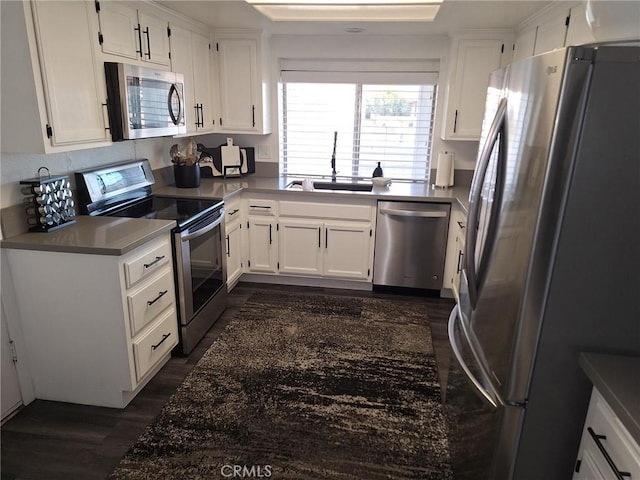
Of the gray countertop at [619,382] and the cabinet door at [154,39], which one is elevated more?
the cabinet door at [154,39]

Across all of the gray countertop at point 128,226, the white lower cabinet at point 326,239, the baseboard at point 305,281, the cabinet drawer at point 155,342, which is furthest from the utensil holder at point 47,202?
the baseboard at point 305,281

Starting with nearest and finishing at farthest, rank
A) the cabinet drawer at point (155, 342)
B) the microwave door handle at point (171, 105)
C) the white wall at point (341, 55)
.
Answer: the cabinet drawer at point (155, 342)
the microwave door handle at point (171, 105)
the white wall at point (341, 55)

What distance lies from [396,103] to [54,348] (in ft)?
10.8

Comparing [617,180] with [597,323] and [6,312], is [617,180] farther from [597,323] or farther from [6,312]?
[6,312]

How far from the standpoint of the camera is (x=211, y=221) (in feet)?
9.98

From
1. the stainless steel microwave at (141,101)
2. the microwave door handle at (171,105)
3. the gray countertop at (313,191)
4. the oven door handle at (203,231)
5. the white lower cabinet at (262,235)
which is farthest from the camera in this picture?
the white lower cabinet at (262,235)

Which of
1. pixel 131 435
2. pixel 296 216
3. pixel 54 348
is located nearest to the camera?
pixel 131 435

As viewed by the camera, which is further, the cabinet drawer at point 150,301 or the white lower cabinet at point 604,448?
the cabinet drawer at point 150,301

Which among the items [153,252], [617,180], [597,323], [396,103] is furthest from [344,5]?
[597,323]

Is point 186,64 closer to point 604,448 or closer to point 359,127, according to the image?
point 359,127

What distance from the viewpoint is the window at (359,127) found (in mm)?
4059

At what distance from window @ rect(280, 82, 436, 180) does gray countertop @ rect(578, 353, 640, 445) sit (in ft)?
10.3

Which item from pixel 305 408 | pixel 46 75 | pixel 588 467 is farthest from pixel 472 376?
pixel 46 75

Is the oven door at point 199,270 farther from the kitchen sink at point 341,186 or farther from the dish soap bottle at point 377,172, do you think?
the dish soap bottle at point 377,172
